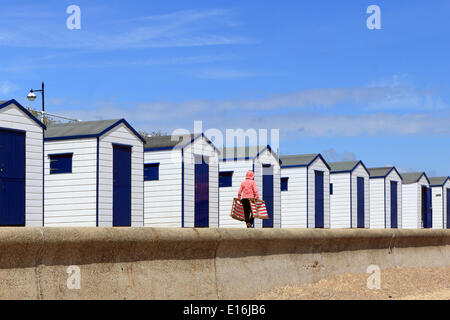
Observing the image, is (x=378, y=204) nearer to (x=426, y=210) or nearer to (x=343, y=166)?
(x=343, y=166)

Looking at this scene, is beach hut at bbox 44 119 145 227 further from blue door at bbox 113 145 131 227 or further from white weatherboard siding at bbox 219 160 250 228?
white weatherboard siding at bbox 219 160 250 228

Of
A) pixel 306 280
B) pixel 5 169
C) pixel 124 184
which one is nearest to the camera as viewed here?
pixel 306 280

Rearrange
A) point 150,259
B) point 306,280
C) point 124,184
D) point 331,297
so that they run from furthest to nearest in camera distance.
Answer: point 124,184
point 306,280
point 331,297
point 150,259

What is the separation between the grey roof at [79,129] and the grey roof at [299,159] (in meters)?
13.5

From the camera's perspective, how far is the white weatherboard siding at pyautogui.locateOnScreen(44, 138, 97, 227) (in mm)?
23312

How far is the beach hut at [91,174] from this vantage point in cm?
2331

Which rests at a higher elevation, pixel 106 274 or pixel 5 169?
pixel 5 169

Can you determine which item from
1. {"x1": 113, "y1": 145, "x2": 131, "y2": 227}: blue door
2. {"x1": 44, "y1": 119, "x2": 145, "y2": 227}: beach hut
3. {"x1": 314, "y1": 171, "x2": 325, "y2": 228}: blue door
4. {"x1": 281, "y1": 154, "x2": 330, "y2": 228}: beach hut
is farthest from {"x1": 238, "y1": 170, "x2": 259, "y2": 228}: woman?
{"x1": 314, "y1": 171, "x2": 325, "y2": 228}: blue door

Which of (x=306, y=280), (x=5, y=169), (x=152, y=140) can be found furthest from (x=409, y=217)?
(x=306, y=280)

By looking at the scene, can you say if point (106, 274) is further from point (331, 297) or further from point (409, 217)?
point (409, 217)

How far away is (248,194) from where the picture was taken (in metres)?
16.4

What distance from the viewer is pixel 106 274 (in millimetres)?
7086
